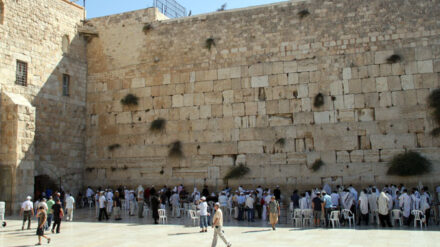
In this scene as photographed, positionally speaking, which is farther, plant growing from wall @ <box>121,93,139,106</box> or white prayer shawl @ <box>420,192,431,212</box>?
plant growing from wall @ <box>121,93,139,106</box>

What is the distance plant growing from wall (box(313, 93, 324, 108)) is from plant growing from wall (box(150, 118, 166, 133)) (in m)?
5.76

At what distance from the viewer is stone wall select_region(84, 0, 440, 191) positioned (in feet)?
47.1

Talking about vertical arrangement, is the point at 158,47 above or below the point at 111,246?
above

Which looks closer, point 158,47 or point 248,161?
point 248,161

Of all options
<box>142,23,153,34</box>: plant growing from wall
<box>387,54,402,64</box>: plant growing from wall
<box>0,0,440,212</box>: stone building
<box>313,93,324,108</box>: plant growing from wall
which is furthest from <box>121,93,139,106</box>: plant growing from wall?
<box>387,54,402,64</box>: plant growing from wall

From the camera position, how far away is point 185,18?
1747 cm

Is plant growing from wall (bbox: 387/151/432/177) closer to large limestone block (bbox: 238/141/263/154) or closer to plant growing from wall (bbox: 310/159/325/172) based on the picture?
plant growing from wall (bbox: 310/159/325/172)

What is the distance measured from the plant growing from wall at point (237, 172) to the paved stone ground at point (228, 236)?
323 centimetres

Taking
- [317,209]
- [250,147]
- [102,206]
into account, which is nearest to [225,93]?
[250,147]

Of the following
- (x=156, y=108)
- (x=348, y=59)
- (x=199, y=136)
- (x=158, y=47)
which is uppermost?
(x=158, y=47)

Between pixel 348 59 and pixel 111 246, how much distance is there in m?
10.1

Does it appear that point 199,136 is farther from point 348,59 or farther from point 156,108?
point 348,59

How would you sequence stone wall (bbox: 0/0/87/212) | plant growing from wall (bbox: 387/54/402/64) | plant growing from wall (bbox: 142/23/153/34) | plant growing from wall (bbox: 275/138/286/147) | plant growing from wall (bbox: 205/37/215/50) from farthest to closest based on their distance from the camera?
plant growing from wall (bbox: 142/23/153/34), plant growing from wall (bbox: 205/37/215/50), plant growing from wall (bbox: 275/138/286/147), stone wall (bbox: 0/0/87/212), plant growing from wall (bbox: 387/54/402/64)

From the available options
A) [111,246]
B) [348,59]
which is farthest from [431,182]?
[111,246]
